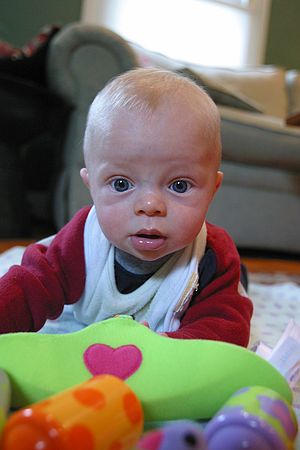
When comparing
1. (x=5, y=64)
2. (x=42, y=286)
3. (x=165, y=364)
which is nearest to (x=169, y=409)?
(x=165, y=364)

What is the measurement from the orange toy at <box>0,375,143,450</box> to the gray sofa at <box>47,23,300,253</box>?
4.61 ft

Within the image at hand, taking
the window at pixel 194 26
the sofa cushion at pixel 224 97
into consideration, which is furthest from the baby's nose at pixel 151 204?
the window at pixel 194 26

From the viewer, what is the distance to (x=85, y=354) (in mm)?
505

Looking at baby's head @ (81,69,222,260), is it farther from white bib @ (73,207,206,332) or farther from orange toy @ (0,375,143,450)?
orange toy @ (0,375,143,450)

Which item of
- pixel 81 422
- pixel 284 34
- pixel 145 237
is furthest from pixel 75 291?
pixel 284 34

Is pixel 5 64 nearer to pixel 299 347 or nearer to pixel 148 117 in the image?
pixel 148 117

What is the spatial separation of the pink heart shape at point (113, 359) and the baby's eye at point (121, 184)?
0.61 feet

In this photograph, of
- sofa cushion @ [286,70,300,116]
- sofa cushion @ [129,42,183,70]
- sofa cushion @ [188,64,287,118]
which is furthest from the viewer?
sofa cushion @ [286,70,300,116]

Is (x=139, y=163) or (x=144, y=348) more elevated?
(x=139, y=163)

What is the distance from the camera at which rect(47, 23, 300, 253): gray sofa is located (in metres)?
1.75

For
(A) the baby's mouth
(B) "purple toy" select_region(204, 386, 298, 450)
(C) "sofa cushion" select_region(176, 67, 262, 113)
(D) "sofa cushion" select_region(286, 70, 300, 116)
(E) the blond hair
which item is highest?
(E) the blond hair

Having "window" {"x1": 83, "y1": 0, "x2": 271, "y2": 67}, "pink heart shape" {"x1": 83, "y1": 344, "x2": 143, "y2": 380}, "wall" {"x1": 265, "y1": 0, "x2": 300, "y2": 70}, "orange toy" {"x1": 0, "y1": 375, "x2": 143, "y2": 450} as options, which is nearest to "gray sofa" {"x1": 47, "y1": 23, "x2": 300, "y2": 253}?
"window" {"x1": 83, "y1": 0, "x2": 271, "y2": 67}

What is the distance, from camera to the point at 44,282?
2.33 feet

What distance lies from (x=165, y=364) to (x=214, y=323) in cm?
19
